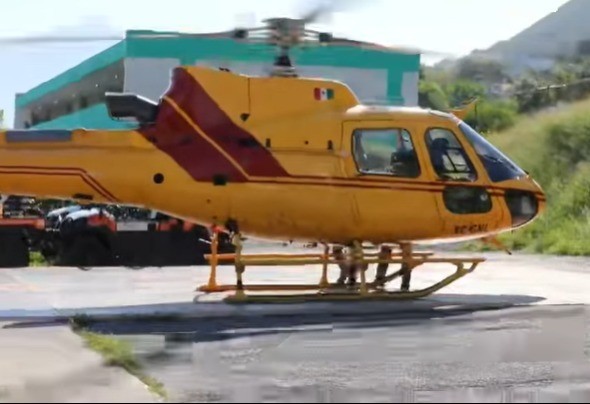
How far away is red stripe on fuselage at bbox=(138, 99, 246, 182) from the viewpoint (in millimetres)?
12688

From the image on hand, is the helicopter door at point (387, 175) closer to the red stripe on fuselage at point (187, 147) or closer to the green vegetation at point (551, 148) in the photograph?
the red stripe on fuselage at point (187, 147)

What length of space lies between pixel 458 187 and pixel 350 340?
408 cm

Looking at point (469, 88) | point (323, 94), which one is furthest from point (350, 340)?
point (469, 88)

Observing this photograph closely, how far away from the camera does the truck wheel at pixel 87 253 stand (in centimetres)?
1894

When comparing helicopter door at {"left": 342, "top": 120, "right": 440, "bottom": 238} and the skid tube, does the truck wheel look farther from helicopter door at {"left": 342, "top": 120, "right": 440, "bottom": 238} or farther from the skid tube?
helicopter door at {"left": 342, "top": 120, "right": 440, "bottom": 238}

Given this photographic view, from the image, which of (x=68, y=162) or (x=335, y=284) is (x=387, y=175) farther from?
(x=68, y=162)

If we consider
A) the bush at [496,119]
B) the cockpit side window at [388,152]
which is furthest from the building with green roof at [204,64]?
Result: the cockpit side window at [388,152]

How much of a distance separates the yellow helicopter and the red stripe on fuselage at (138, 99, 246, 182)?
13 millimetres

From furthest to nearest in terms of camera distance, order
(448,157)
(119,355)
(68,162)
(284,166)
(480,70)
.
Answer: (448,157) < (284,166) < (68,162) < (480,70) < (119,355)

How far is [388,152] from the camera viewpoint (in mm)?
13117

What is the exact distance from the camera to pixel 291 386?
750cm

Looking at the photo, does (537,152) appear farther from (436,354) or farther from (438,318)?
(436,354)

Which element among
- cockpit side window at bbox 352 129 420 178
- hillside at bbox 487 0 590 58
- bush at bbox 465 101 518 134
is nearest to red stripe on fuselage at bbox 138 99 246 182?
cockpit side window at bbox 352 129 420 178

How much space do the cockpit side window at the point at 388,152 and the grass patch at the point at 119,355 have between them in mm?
4679
